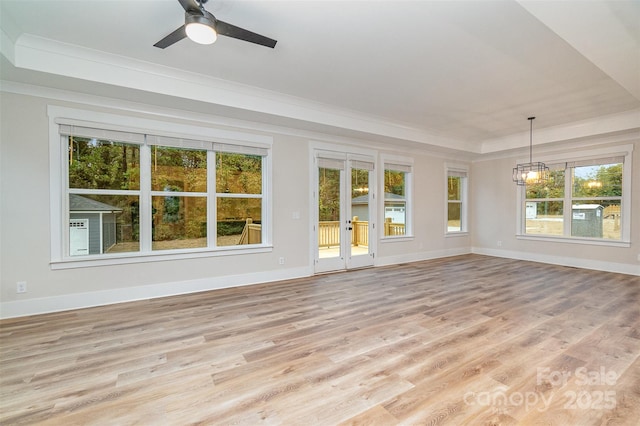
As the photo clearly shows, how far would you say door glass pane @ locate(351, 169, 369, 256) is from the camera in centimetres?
598

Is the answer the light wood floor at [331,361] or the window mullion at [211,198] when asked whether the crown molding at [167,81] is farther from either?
the light wood floor at [331,361]

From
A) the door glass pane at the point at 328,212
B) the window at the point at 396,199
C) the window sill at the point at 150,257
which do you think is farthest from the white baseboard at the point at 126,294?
the window at the point at 396,199

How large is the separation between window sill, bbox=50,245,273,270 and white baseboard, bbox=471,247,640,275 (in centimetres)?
590

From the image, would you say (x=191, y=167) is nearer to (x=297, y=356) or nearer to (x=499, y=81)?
(x=297, y=356)

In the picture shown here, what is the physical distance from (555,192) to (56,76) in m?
8.75

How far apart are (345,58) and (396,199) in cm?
395

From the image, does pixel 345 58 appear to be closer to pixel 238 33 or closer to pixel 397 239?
pixel 238 33

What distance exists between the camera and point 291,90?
13.8 feet

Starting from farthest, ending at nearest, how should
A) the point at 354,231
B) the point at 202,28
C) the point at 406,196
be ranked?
the point at 406,196
the point at 354,231
the point at 202,28

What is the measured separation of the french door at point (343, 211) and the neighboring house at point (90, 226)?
10.2 ft

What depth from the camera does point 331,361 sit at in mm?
2387

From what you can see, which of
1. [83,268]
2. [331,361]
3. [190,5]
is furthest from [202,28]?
[83,268]

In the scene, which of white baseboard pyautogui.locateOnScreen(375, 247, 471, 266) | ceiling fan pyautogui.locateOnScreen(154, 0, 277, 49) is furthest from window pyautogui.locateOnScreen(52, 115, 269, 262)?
white baseboard pyautogui.locateOnScreen(375, 247, 471, 266)

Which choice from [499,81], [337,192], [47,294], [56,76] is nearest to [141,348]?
[47,294]
